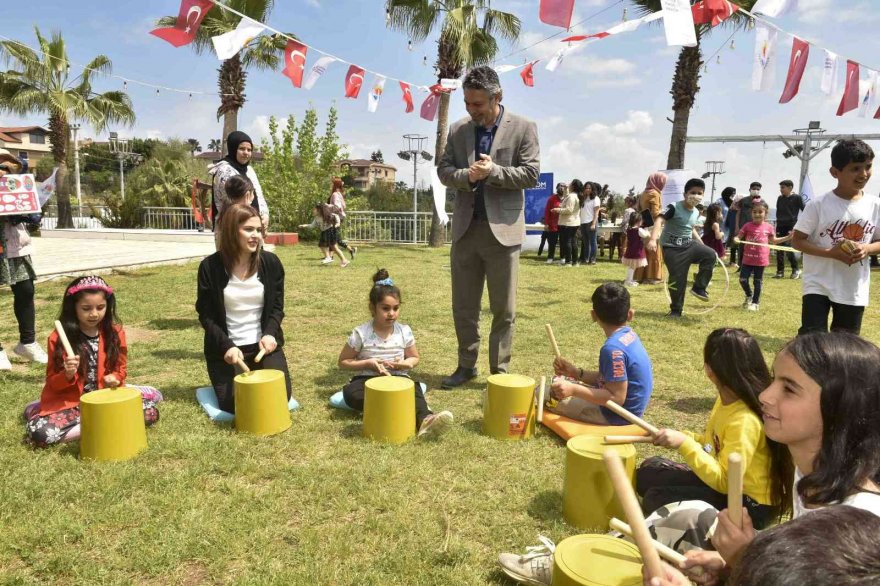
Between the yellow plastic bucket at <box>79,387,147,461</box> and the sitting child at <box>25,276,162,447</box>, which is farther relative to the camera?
the sitting child at <box>25,276,162,447</box>

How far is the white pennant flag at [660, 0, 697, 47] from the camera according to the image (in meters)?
6.07

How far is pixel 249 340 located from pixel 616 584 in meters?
2.92

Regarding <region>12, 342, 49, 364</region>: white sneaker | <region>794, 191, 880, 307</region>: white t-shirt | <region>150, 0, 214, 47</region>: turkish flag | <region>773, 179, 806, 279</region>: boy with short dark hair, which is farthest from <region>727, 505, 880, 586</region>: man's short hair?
<region>773, 179, 806, 279</region>: boy with short dark hair

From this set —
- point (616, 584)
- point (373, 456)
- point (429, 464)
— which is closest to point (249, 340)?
point (373, 456)

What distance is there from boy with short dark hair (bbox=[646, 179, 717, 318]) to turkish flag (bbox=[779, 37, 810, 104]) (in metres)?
2.18

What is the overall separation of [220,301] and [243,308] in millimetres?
166

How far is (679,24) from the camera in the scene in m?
6.11

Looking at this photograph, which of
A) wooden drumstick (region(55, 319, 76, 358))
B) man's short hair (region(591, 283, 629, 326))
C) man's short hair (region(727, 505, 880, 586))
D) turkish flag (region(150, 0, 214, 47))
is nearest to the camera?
man's short hair (region(727, 505, 880, 586))

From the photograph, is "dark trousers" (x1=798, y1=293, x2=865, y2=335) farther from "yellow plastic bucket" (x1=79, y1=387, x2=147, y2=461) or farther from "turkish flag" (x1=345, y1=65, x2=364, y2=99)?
"turkish flag" (x1=345, y1=65, x2=364, y2=99)

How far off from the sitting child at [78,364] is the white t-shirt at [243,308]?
2.14 ft

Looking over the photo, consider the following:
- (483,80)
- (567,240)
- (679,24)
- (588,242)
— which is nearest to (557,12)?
(679,24)

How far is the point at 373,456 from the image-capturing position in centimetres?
318

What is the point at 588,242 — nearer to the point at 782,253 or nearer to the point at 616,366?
the point at 782,253

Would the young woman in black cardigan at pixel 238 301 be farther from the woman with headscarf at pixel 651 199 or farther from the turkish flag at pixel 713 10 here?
the turkish flag at pixel 713 10
